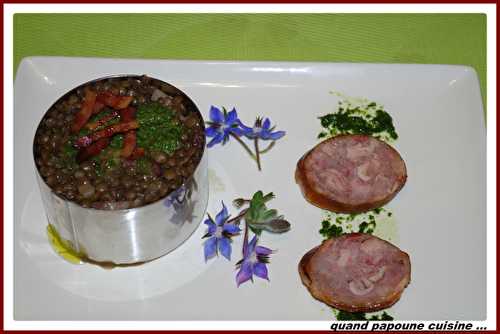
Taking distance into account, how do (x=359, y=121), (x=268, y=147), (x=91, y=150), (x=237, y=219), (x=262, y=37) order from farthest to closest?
(x=262, y=37), (x=359, y=121), (x=268, y=147), (x=237, y=219), (x=91, y=150)

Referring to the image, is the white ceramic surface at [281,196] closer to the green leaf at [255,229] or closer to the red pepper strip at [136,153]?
the green leaf at [255,229]

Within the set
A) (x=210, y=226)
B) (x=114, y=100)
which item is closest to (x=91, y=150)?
(x=114, y=100)

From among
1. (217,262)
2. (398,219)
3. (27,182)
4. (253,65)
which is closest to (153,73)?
(253,65)

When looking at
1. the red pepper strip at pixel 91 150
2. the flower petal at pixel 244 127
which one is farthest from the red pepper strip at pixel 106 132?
the flower petal at pixel 244 127

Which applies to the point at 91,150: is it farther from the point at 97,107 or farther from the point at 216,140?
the point at 216,140

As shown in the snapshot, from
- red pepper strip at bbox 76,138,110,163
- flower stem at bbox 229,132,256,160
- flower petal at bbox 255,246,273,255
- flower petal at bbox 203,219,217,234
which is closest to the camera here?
red pepper strip at bbox 76,138,110,163

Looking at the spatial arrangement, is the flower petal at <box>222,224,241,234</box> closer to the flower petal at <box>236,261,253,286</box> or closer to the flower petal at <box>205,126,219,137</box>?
the flower petal at <box>236,261,253,286</box>

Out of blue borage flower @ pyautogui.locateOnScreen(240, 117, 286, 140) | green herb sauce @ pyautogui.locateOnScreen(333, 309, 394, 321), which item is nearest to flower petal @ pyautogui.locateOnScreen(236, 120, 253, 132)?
blue borage flower @ pyautogui.locateOnScreen(240, 117, 286, 140)
